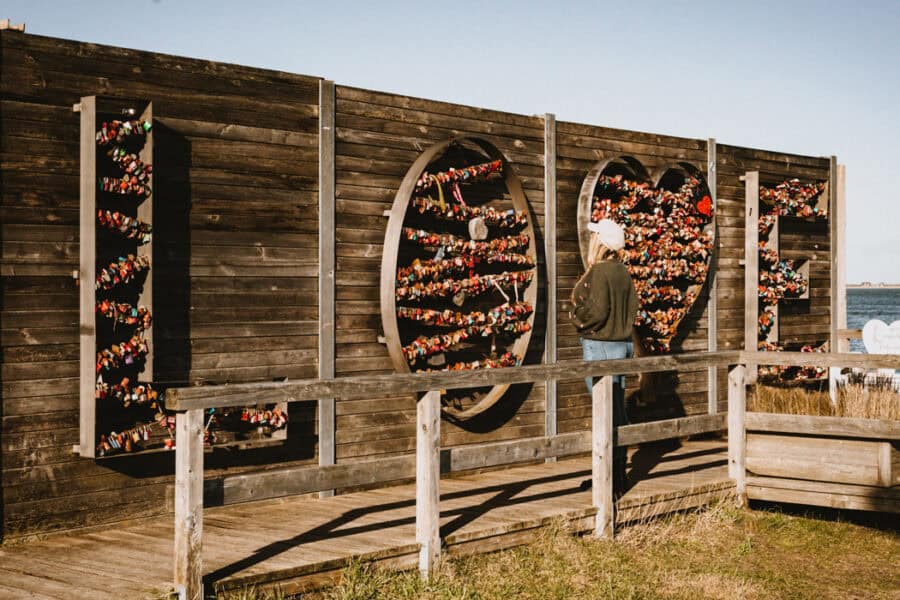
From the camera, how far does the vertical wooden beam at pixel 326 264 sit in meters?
7.64

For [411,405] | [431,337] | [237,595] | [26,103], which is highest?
[26,103]

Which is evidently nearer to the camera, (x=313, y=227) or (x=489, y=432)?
(x=313, y=227)

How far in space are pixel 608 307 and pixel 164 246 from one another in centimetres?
304

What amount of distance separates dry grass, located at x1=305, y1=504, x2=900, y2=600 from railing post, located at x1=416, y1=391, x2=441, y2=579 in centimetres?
13

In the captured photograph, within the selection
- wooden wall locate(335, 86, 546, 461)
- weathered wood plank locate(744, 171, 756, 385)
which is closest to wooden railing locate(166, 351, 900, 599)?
wooden wall locate(335, 86, 546, 461)

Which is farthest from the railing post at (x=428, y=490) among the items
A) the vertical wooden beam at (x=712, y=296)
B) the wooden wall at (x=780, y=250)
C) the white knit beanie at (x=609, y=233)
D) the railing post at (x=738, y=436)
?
the wooden wall at (x=780, y=250)

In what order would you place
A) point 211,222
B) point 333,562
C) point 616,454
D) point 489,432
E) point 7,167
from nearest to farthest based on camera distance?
1. point 333,562
2. point 7,167
3. point 211,222
4. point 616,454
5. point 489,432

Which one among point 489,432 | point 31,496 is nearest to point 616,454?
point 489,432

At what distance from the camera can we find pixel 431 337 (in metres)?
8.27

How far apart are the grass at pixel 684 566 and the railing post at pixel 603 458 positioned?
157 mm

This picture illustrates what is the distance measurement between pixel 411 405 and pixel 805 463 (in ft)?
9.91

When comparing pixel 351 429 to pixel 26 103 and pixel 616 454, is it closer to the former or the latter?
pixel 616 454

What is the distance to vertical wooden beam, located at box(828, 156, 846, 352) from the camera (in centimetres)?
1230

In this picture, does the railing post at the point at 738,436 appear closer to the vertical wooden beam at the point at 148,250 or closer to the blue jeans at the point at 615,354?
the blue jeans at the point at 615,354
